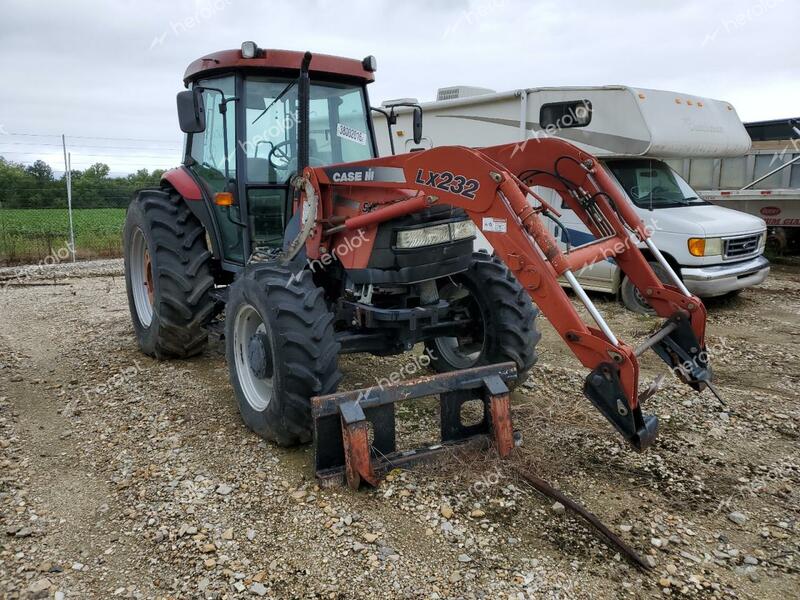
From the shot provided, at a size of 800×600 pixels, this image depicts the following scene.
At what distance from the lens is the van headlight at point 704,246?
775cm

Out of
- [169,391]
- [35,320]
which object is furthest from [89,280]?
[169,391]

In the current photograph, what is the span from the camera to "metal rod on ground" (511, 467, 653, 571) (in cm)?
289

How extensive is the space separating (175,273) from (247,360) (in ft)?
4.51

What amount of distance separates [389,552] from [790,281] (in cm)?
1010

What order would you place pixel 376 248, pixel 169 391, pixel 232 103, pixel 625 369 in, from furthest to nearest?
pixel 169 391
pixel 232 103
pixel 376 248
pixel 625 369

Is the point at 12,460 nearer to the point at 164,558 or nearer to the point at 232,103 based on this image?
the point at 164,558

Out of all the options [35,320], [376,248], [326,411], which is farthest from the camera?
[35,320]

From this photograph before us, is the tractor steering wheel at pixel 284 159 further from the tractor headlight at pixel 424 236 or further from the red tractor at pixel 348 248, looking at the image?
the tractor headlight at pixel 424 236

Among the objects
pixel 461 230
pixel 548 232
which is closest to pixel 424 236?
pixel 461 230

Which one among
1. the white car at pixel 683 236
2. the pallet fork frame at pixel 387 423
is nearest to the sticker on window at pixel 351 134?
the pallet fork frame at pixel 387 423

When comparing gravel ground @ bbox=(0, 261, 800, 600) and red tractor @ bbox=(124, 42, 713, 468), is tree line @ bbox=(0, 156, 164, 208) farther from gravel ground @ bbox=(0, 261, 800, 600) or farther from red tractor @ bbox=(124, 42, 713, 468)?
gravel ground @ bbox=(0, 261, 800, 600)

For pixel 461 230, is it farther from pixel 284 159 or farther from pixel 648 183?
pixel 648 183

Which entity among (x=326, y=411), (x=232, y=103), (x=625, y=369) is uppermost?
(x=232, y=103)

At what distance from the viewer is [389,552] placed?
297 cm
